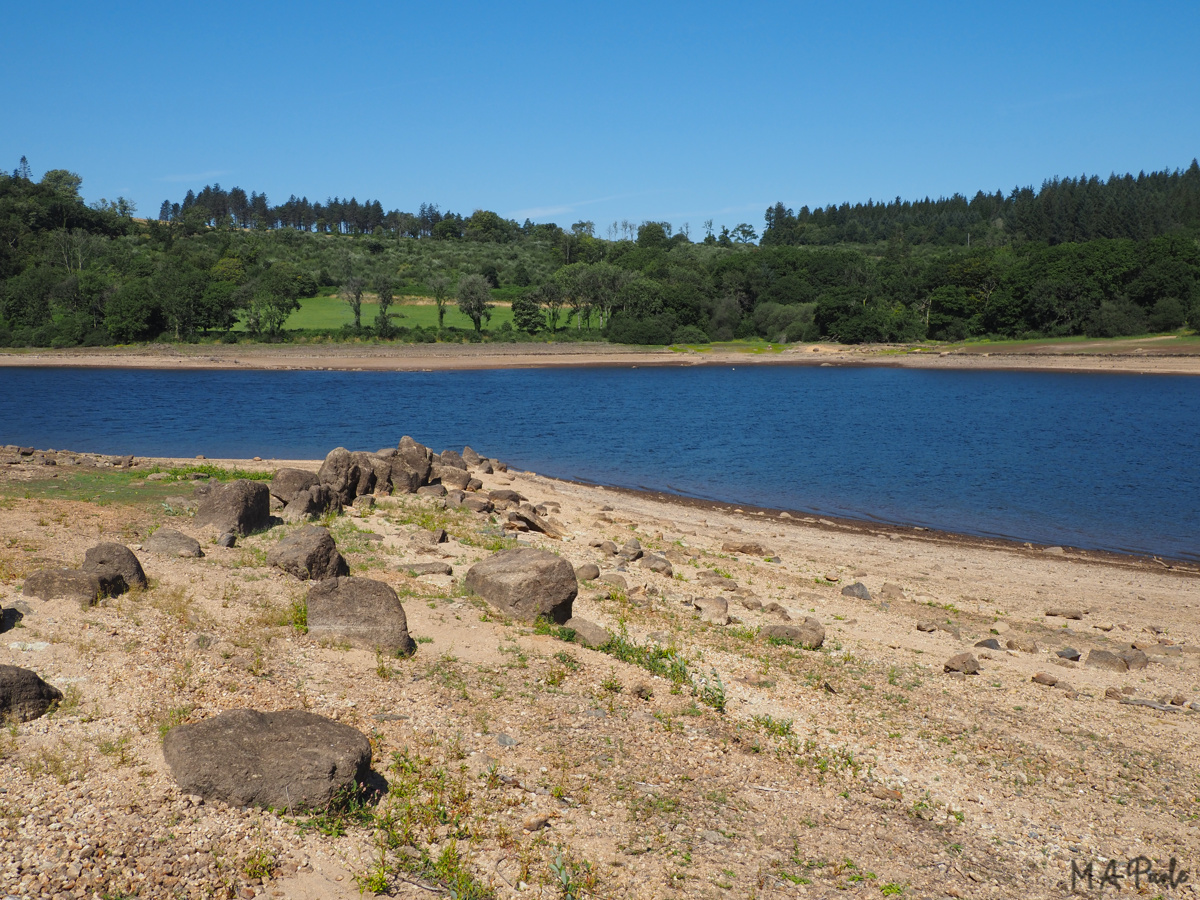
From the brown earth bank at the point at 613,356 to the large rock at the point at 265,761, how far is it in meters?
91.1

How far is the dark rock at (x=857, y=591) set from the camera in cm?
1711

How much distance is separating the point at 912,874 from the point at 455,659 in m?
5.98

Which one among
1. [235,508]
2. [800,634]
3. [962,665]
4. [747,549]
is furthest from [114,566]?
[747,549]

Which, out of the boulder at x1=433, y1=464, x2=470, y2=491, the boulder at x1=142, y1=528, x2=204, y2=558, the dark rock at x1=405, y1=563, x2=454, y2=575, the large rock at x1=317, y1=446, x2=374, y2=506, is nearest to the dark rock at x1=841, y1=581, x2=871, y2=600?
the dark rock at x1=405, y1=563, x2=454, y2=575

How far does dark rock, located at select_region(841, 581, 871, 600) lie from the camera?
1711 cm

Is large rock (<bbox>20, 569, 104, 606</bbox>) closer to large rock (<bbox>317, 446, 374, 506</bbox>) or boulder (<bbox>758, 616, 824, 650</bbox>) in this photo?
large rock (<bbox>317, 446, 374, 506</bbox>)

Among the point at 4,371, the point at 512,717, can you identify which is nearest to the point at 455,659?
the point at 512,717

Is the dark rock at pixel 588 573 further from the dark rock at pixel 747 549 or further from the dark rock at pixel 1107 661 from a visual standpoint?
the dark rock at pixel 1107 661

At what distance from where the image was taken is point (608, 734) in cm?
947

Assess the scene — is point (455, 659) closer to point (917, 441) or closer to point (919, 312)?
point (917, 441)

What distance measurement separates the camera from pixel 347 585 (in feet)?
38.3

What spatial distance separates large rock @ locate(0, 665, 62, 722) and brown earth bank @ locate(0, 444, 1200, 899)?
13 cm

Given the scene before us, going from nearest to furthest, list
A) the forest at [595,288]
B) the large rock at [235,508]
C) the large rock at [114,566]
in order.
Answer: the large rock at [114,566] → the large rock at [235,508] → the forest at [595,288]
